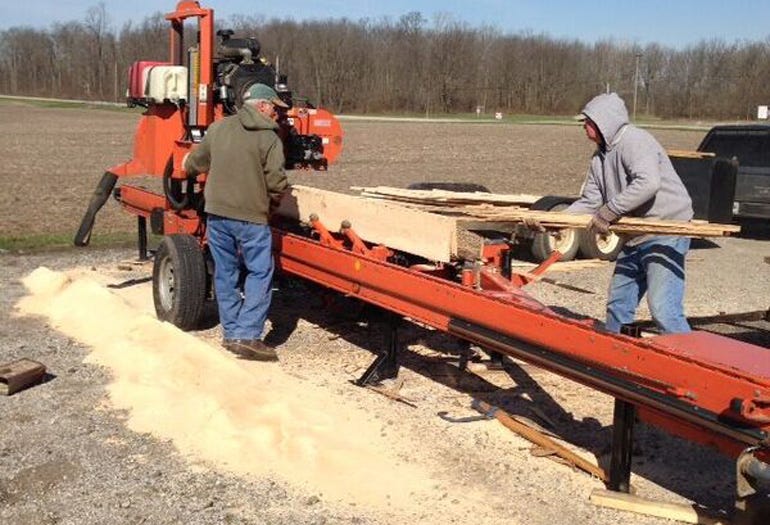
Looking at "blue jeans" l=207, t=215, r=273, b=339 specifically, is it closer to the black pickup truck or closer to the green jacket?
the green jacket

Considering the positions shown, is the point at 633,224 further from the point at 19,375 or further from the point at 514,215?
the point at 19,375

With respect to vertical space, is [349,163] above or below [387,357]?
above

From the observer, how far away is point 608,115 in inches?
202

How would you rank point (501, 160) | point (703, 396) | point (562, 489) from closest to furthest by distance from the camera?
point (703, 396) < point (562, 489) < point (501, 160)

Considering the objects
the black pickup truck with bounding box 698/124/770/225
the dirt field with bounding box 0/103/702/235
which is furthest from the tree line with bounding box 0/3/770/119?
the black pickup truck with bounding box 698/124/770/225

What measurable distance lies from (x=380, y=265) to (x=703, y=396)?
226cm

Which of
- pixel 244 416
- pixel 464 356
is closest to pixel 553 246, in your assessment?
pixel 464 356

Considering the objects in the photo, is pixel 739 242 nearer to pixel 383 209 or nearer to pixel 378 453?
pixel 383 209

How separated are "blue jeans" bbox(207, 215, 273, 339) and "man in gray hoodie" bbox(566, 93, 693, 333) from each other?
2.46 meters

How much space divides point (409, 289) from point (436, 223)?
59 centimetres

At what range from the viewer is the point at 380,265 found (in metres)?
5.55

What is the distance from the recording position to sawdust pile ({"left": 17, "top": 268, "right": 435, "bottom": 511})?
4.57 m

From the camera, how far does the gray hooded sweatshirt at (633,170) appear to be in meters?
5.02

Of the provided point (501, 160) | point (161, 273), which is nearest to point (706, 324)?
point (161, 273)
